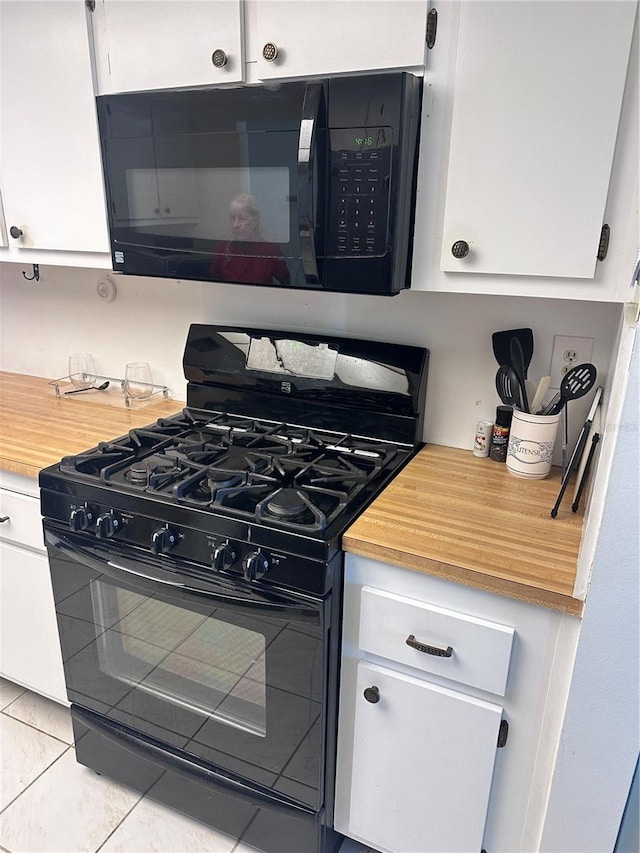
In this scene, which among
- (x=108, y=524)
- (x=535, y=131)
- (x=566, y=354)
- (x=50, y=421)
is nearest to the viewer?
(x=535, y=131)

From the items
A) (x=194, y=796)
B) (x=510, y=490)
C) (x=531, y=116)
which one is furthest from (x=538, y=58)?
(x=194, y=796)

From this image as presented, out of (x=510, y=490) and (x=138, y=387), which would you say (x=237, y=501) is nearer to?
(x=510, y=490)

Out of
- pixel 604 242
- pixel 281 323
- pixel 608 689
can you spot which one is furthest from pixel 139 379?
pixel 608 689

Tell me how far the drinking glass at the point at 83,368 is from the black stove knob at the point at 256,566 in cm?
127

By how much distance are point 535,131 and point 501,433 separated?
699 millimetres

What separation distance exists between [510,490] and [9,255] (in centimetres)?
160

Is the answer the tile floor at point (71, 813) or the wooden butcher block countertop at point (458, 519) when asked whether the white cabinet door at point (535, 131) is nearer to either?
the wooden butcher block countertop at point (458, 519)

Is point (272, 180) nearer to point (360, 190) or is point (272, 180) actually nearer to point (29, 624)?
point (360, 190)

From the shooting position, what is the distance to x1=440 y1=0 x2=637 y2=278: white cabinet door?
1069mm

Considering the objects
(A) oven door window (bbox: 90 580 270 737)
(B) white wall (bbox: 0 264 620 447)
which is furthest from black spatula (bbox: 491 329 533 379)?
(A) oven door window (bbox: 90 580 270 737)

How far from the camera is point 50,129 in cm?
162

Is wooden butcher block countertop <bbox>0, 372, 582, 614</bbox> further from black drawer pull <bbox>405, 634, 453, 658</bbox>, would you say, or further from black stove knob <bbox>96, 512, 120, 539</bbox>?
black stove knob <bbox>96, 512, 120, 539</bbox>

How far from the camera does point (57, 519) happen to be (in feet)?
4.83

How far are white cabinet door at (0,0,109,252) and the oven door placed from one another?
85cm
